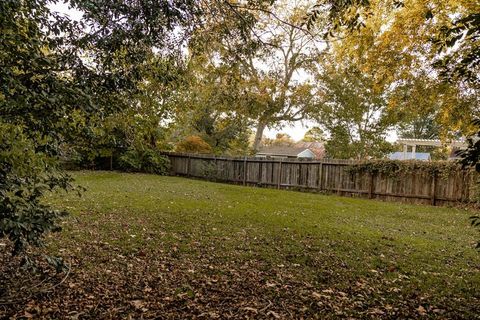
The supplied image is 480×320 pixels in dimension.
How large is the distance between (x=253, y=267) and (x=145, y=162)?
15.8m

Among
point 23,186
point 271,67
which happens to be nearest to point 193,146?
point 271,67

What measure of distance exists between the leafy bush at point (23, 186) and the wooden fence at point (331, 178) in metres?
8.86

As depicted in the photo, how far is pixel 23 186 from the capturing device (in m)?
2.61

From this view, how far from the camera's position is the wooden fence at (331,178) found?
11.0 m

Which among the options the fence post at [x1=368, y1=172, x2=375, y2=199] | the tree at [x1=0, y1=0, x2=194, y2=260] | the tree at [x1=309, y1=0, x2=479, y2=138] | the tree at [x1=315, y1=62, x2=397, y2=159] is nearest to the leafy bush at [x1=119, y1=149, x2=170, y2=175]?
the tree at [x1=315, y1=62, x2=397, y2=159]

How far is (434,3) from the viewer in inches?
320

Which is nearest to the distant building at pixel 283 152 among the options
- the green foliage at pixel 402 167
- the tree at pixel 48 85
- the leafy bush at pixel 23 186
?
the green foliage at pixel 402 167

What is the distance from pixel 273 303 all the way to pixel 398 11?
8296 mm

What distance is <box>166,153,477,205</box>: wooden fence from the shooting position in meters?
11.0

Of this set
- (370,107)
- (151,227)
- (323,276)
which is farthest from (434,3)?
(370,107)

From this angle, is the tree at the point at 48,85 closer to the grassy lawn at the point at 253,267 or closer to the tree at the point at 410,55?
the grassy lawn at the point at 253,267

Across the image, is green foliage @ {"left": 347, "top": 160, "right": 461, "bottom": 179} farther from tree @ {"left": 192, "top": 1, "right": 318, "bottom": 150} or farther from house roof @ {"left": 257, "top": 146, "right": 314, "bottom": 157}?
house roof @ {"left": 257, "top": 146, "right": 314, "bottom": 157}

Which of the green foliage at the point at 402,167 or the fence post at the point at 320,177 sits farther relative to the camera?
the fence post at the point at 320,177

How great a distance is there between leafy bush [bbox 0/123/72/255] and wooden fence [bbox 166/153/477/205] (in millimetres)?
8856
